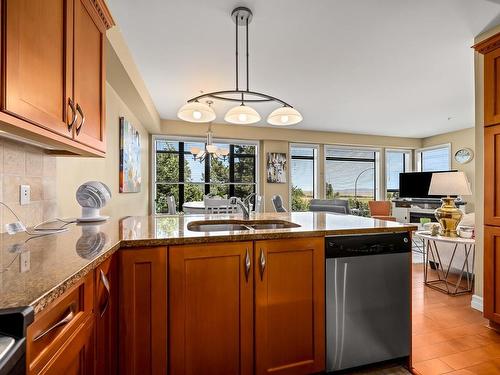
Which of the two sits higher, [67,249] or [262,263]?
[67,249]

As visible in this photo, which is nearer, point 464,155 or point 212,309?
point 212,309

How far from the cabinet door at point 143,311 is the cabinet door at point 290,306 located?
0.47 m

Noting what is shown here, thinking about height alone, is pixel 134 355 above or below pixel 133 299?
below

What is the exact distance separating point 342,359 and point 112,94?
3.31 m

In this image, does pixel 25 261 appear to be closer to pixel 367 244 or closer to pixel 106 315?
pixel 106 315

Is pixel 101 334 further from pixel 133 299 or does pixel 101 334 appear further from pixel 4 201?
pixel 4 201

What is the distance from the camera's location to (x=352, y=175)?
7234 millimetres

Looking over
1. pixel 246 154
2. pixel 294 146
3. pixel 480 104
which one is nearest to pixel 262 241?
pixel 480 104

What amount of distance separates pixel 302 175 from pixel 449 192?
415cm

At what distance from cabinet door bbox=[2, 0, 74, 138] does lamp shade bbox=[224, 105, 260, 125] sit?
1217mm

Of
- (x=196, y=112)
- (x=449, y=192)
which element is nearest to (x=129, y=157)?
(x=196, y=112)

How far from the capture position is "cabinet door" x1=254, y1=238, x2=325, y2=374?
56.9 inches

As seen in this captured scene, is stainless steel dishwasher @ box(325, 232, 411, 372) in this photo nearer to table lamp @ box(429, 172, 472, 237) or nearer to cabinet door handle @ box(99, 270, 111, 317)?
cabinet door handle @ box(99, 270, 111, 317)

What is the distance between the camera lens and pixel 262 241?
1441mm
